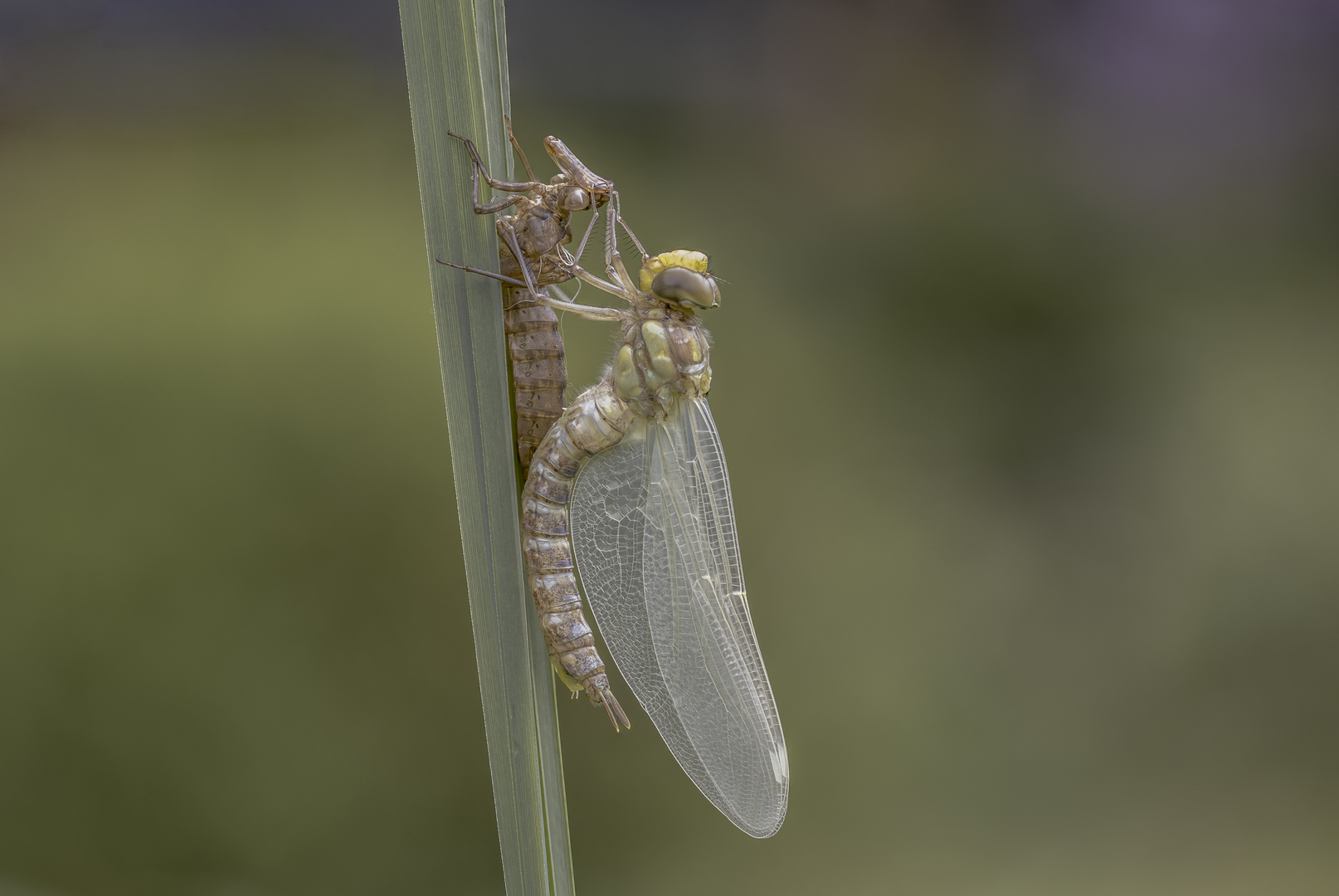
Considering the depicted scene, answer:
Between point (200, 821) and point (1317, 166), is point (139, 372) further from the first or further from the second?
point (1317, 166)

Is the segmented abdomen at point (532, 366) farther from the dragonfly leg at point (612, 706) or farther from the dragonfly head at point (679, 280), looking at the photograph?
the dragonfly leg at point (612, 706)

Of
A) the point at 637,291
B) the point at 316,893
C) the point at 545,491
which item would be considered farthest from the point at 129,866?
the point at 637,291

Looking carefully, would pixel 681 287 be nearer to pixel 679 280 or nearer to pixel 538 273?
pixel 679 280

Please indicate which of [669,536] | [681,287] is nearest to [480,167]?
[681,287]

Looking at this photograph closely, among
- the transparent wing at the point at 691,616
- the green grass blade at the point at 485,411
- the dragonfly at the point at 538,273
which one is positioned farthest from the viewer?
the transparent wing at the point at 691,616

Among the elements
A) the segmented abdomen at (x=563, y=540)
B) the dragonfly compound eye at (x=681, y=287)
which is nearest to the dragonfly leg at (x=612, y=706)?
the segmented abdomen at (x=563, y=540)

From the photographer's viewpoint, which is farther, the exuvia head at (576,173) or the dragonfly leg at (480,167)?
the exuvia head at (576,173)
